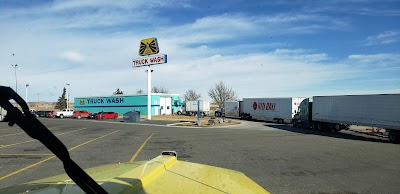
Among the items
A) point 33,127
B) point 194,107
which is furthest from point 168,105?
point 33,127

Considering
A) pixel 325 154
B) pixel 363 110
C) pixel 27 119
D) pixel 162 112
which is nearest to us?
pixel 27 119

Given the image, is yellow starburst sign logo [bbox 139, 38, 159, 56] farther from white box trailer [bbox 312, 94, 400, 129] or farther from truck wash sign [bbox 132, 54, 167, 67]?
white box trailer [bbox 312, 94, 400, 129]

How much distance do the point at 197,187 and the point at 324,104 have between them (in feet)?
107

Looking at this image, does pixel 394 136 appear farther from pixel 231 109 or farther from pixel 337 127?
pixel 231 109

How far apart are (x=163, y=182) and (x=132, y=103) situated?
232 ft

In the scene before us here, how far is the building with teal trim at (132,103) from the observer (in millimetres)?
70125

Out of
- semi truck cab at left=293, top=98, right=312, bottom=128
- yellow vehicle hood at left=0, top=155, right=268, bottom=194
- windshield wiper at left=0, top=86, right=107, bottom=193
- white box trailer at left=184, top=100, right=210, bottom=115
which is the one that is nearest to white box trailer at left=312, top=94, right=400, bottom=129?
semi truck cab at left=293, top=98, right=312, bottom=128

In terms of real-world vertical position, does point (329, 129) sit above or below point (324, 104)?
below

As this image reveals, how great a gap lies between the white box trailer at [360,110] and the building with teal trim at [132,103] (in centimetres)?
4109

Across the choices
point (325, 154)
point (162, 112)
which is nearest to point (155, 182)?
point (325, 154)

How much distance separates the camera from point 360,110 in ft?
88.4

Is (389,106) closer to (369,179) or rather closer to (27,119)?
(369,179)

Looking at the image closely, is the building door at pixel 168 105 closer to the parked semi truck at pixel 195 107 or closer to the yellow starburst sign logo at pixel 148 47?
the parked semi truck at pixel 195 107

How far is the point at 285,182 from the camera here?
8555 millimetres
